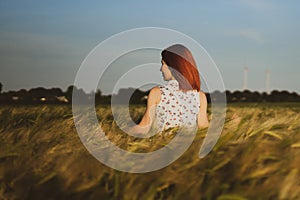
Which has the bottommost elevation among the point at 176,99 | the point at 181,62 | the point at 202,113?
the point at 202,113

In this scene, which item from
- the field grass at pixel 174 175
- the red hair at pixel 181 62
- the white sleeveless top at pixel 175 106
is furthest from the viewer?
the white sleeveless top at pixel 175 106

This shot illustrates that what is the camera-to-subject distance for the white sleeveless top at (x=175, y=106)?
16.0ft

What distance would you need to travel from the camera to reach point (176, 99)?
498 centimetres

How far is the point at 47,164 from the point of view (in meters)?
1.85

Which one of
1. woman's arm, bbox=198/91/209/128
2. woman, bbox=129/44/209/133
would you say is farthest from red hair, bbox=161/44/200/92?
woman's arm, bbox=198/91/209/128

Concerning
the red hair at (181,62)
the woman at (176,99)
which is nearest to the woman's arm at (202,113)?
the woman at (176,99)

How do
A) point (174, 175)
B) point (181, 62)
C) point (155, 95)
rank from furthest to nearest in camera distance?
point (155, 95) < point (181, 62) < point (174, 175)

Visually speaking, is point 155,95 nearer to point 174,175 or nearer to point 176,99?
point 176,99

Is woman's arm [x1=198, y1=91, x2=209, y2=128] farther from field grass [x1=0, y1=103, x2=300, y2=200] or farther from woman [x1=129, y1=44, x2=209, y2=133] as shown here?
field grass [x1=0, y1=103, x2=300, y2=200]

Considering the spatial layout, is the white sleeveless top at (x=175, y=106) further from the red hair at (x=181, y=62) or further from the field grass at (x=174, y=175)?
the field grass at (x=174, y=175)

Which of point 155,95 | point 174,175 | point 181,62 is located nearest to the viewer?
point 174,175

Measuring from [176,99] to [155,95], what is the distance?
0.72 feet

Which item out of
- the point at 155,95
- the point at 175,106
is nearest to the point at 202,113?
the point at 175,106

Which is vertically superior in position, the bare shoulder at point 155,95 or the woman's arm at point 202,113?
the bare shoulder at point 155,95
